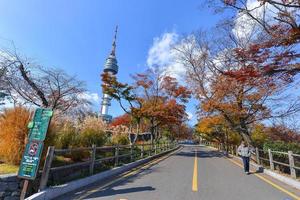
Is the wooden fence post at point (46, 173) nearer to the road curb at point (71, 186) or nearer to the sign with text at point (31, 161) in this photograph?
the road curb at point (71, 186)

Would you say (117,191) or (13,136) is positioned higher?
(13,136)

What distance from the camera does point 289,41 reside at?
9336 millimetres

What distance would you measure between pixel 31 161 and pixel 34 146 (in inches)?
14.1

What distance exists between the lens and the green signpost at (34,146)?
5.82m

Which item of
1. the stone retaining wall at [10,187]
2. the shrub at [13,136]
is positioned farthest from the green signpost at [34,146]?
the shrub at [13,136]

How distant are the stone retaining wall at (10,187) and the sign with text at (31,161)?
10.8 inches

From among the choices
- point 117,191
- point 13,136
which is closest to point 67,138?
point 13,136

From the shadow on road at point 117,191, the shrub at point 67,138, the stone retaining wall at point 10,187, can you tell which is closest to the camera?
the stone retaining wall at point 10,187

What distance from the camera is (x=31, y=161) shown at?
5949 mm

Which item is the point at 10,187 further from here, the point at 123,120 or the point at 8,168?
the point at 123,120

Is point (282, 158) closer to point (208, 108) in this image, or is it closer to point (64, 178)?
point (208, 108)

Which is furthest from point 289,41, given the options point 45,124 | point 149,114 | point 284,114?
point 149,114

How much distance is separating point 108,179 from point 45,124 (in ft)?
12.0

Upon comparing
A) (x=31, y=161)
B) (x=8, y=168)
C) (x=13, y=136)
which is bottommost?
(x=8, y=168)
